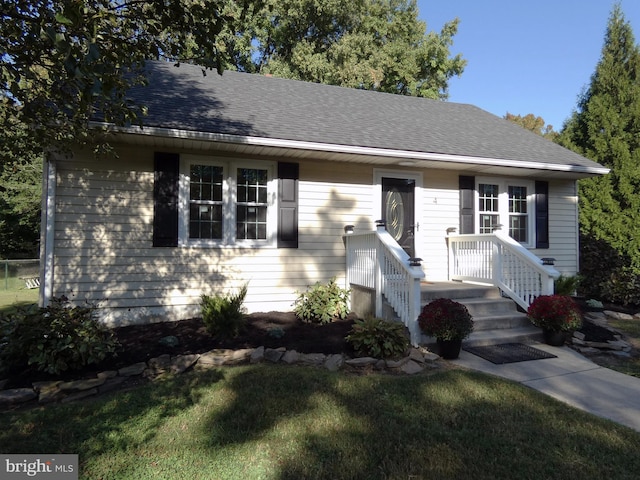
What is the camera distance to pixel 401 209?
7859 mm

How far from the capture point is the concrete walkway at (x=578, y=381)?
3633 millimetres

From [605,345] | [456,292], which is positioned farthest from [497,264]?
[605,345]

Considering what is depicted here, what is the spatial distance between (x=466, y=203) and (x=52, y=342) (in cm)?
713

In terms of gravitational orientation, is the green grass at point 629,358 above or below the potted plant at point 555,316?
below

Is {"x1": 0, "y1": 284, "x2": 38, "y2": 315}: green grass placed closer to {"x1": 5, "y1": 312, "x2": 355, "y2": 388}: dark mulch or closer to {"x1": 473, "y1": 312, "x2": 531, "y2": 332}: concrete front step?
{"x1": 5, "y1": 312, "x2": 355, "y2": 388}: dark mulch

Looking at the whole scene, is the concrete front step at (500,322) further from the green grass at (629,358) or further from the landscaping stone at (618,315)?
the landscaping stone at (618,315)

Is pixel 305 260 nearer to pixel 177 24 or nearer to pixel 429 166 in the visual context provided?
pixel 429 166

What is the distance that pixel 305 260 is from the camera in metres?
7.11

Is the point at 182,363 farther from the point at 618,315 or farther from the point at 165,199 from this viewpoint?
the point at 618,315

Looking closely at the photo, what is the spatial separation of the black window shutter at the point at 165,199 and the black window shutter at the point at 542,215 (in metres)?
7.20

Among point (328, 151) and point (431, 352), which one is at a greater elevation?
point (328, 151)

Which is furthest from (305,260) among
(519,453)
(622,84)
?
(622,84)

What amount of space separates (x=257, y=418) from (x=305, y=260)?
3992 millimetres

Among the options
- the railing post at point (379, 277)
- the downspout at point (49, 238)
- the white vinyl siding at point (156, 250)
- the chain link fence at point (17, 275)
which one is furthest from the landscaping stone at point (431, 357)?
the chain link fence at point (17, 275)
